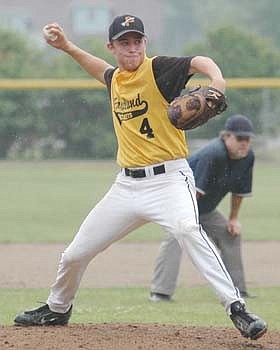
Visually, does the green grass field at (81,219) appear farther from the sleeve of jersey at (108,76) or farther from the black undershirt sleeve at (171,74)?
the black undershirt sleeve at (171,74)

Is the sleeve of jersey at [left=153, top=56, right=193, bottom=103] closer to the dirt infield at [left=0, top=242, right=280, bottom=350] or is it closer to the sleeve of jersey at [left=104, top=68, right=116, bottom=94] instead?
the sleeve of jersey at [left=104, top=68, right=116, bottom=94]

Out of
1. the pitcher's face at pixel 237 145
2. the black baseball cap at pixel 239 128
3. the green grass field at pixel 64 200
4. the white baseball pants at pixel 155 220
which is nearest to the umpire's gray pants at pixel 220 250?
the pitcher's face at pixel 237 145

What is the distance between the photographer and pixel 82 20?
68.9 metres

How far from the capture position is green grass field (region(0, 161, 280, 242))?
12625 millimetres

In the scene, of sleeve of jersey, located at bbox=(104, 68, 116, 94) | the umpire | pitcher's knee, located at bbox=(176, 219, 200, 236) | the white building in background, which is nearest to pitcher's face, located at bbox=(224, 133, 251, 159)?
the umpire

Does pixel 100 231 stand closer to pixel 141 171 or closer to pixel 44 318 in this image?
pixel 141 171

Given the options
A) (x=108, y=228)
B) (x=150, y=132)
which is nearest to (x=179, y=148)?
(x=150, y=132)

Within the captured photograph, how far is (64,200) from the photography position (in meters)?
15.9

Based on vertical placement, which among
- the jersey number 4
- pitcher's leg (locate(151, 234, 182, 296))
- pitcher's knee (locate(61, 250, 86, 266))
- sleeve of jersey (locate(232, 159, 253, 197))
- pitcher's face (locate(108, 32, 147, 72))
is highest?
pitcher's face (locate(108, 32, 147, 72))

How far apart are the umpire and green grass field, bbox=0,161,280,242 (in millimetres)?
3707

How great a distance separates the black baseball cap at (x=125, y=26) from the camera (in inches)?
223

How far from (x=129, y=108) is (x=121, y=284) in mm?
3540

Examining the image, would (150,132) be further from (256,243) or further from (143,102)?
(256,243)

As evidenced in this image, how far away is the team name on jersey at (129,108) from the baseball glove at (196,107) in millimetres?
308
